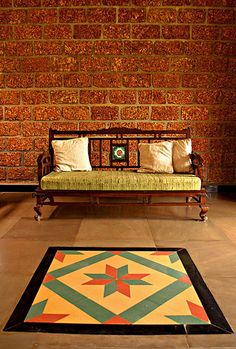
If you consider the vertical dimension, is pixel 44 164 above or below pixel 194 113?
below

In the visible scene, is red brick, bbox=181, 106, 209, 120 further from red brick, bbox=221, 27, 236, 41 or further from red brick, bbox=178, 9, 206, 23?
red brick, bbox=178, 9, 206, 23

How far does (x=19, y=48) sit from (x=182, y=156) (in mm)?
2656

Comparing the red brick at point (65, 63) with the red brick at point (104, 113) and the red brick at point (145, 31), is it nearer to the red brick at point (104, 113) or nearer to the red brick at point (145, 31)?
the red brick at point (104, 113)

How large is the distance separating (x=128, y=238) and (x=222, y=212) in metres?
1.43

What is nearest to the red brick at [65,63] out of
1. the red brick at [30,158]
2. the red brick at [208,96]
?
the red brick at [30,158]

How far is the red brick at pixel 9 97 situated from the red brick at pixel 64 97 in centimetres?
47

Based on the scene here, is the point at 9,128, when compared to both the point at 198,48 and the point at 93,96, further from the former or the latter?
the point at 198,48

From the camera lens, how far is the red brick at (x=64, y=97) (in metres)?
4.99

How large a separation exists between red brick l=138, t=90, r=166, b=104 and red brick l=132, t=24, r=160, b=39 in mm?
723

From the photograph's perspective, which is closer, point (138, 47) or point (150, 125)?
point (138, 47)

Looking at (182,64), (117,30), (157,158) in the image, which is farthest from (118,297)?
(117,30)

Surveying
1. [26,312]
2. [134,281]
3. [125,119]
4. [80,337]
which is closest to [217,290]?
[134,281]

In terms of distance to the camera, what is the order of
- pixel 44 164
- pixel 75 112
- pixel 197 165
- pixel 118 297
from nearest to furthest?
pixel 118 297 < pixel 197 165 < pixel 44 164 < pixel 75 112

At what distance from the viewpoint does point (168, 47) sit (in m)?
4.92
